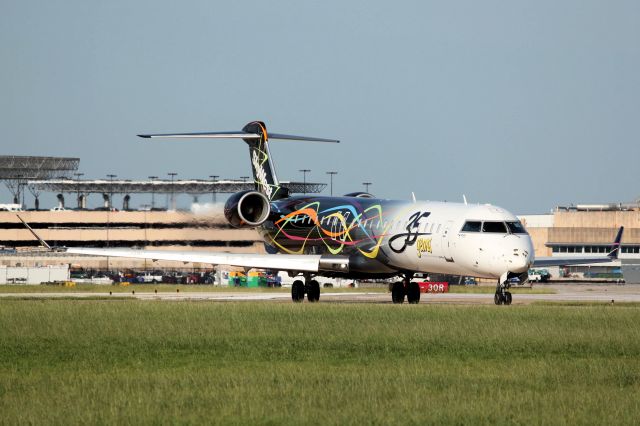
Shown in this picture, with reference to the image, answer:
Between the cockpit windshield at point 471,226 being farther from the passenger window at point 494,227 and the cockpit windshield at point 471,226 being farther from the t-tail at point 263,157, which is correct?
the t-tail at point 263,157

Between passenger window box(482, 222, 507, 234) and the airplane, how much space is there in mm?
36

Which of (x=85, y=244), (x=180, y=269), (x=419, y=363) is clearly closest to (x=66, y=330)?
(x=419, y=363)

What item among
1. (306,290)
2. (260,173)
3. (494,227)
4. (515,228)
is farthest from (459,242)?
(260,173)

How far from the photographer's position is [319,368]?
21500 millimetres

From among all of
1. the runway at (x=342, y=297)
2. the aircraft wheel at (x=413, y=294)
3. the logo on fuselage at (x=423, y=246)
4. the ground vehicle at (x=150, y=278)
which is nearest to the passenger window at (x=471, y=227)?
the logo on fuselage at (x=423, y=246)

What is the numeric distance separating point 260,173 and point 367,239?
10.7m

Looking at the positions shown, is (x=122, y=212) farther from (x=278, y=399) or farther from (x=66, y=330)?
(x=278, y=399)

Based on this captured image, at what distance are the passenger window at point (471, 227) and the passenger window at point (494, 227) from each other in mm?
236

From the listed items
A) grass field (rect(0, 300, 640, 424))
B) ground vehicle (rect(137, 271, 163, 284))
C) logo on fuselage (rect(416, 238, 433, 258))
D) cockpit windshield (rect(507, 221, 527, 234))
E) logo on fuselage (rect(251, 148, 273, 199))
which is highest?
logo on fuselage (rect(251, 148, 273, 199))

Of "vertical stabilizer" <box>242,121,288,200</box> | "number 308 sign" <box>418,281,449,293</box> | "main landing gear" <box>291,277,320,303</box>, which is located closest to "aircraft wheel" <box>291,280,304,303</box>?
"main landing gear" <box>291,277,320,303</box>

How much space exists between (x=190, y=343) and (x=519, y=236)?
18189 mm

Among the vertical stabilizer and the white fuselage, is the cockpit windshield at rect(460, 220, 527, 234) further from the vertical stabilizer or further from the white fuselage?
the vertical stabilizer

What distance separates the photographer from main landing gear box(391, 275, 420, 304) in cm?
4719

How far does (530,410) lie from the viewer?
16.7 m
